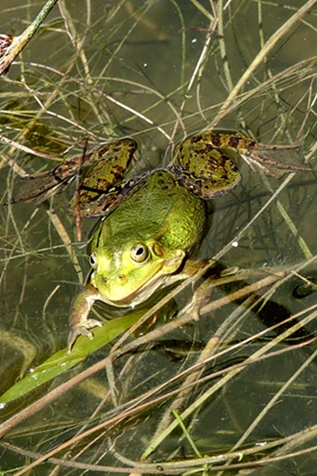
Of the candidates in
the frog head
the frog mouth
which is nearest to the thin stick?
the frog head

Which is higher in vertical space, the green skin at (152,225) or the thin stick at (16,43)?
the thin stick at (16,43)

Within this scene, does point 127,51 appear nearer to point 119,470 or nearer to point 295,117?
point 295,117

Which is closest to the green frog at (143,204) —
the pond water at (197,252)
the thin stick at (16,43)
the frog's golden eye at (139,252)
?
the frog's golden eye at (139,252)

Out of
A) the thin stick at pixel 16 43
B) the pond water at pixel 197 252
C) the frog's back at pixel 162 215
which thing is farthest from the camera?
the frog's back at pixel 162 215

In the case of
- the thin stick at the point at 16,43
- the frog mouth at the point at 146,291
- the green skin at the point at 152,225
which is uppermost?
the thin stick at the point at 16,43

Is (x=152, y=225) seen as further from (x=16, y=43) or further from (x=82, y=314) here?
(x=16, y=43)

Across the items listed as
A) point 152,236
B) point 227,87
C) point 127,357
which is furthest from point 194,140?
point 127,357

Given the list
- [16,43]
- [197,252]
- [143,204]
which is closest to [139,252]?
[143,204]

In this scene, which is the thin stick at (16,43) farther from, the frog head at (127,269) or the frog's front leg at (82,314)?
the frog's front leg at (82,314)
